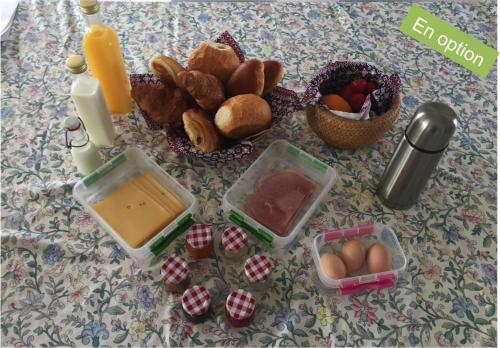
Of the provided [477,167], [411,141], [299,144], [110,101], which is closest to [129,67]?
[110,101]

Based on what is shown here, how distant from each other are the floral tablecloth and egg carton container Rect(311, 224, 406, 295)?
19 mm

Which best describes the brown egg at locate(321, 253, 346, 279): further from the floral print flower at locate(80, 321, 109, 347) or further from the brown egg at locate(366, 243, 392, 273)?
the floral print flower at locate(80, 321, 109, 347)

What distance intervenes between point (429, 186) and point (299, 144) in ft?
0.89

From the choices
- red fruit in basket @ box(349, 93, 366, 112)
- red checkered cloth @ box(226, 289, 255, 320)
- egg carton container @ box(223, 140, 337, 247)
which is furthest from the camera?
red fruit in basket @ box(349, 93, 366, 112)

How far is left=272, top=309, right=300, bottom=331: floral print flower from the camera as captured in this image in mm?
628

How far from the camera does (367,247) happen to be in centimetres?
70

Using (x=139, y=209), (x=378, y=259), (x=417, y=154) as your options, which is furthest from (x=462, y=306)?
(x=139, y=209)

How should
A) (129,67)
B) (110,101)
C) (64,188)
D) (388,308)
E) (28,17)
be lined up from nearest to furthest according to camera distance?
(388,308)
(64,188)
(110,101)
(129,67)
(28,17)

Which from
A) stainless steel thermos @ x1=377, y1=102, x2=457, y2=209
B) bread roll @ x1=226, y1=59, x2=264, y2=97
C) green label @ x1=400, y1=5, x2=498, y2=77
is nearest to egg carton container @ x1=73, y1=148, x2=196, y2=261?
bread roll @ x1=226, y1=59, x2=264, y2=97

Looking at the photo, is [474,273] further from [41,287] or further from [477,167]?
[41,287]

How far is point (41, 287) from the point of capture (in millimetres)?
657

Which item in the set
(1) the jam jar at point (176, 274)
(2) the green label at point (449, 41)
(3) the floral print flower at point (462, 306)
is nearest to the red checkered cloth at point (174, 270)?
(1) the jam jar at point (176, 274)

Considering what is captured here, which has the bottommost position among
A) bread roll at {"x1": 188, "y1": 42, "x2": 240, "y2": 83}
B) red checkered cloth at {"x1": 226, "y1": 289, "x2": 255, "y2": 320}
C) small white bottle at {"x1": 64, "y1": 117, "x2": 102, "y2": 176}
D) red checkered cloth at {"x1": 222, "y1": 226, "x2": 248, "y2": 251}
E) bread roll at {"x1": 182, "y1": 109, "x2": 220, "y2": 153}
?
red checkered cloth at {"x1": 226, "y1": 289, "x2": 255, "y2": 320}

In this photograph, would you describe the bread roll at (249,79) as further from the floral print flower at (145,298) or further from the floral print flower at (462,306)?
the floral print flower at (462,306)
